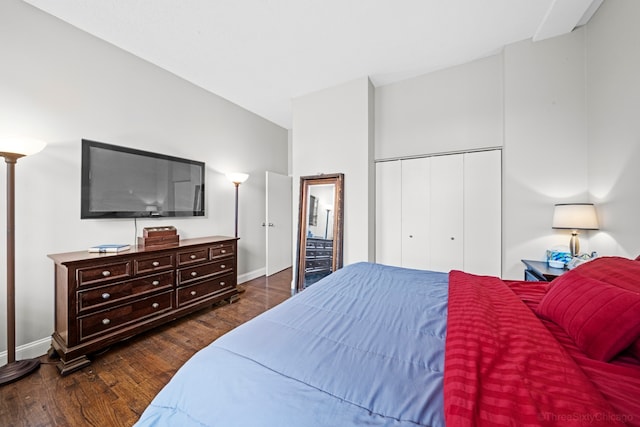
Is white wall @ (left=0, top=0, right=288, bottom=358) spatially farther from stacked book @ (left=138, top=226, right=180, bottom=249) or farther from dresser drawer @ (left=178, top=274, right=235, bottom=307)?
dresser drawer @ (left=178, top=274, right=235, bottom=307)

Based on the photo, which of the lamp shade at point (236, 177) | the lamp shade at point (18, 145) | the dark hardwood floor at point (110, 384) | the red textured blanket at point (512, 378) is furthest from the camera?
the lamp shade at point (236, 177)

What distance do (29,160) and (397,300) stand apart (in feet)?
9.81

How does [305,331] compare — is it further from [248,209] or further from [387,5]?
[248,209]

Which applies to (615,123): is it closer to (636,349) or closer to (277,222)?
(636,349)

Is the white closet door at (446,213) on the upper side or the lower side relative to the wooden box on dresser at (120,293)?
upper

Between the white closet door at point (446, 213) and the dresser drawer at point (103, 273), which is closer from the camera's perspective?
the dresser drawer at point (103, 273)

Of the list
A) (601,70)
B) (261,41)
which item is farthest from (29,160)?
(601,70)

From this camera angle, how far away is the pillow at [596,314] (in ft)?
2.55

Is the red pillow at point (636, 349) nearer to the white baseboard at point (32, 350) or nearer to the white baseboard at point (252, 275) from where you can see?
the white baseboard at point (32, 350)

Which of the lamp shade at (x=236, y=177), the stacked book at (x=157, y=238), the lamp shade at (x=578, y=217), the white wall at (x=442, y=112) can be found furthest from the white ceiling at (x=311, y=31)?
the stacked book at (x=157, y=238)

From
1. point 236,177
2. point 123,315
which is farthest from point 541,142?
point 123,315

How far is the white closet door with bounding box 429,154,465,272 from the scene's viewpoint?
281 cm

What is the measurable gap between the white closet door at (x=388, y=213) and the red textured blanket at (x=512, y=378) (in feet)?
7.15

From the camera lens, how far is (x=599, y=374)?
2.31 ft
